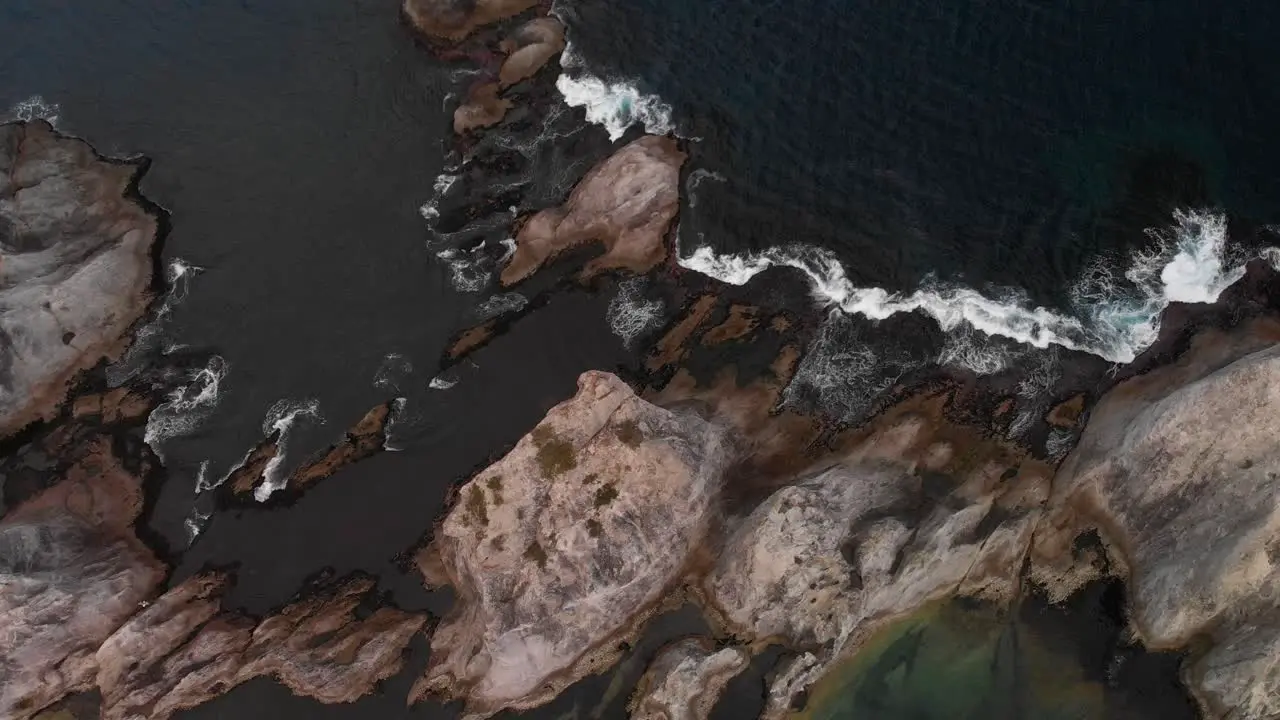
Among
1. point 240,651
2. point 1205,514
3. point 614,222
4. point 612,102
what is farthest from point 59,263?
point 1205,514

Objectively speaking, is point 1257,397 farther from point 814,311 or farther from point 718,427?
point 718,427

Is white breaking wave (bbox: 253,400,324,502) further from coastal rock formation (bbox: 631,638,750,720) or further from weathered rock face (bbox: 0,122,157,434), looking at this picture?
coastal rock formation (bbox: 631,638,750,720)

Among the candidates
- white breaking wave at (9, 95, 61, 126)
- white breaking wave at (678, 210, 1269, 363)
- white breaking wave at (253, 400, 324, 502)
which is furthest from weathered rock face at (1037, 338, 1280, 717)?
white breaking wave at (9, 95, 61, 126)

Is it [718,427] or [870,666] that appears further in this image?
[718,427]

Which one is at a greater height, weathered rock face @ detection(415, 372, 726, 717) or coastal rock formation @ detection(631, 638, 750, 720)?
weathered rock face @ detection(415, 372, 726, 717)

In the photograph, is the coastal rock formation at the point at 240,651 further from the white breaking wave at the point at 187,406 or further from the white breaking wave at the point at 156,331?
the white breaking wave at the point at 156,331

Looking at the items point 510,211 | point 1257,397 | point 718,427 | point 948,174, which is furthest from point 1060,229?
point 510,211

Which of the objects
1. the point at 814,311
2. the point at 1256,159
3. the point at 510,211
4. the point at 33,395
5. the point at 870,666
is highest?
the point at 1256,159
